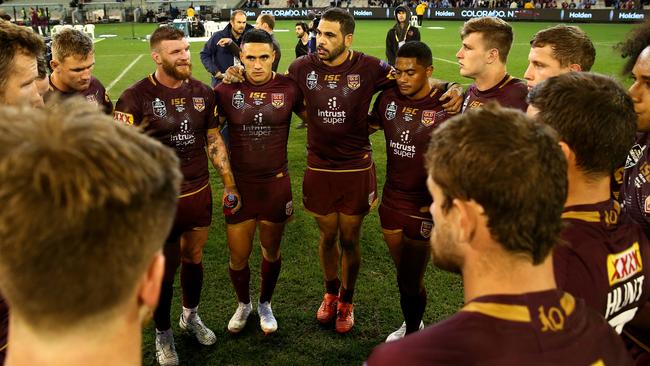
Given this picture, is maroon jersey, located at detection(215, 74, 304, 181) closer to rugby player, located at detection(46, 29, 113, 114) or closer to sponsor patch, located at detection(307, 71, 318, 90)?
sponsor patch, located at detection(307, 71, 318, 90)

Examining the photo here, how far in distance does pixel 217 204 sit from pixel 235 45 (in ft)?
9.36

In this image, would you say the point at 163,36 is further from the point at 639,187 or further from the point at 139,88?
the point at 639,187

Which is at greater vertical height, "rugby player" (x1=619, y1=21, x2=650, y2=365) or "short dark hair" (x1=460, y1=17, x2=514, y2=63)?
"short dark hair" (x1=460, y1=17, x2=514, y2=63)

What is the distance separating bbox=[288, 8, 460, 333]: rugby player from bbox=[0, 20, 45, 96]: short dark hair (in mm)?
A: 2225

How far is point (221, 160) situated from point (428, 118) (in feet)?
5.63

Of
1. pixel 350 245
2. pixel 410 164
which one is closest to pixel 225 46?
pixel 350 245

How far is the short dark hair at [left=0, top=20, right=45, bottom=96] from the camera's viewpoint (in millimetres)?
2512

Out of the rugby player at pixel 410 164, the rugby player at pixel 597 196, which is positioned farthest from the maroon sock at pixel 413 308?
the rugby player at pixel 597 196

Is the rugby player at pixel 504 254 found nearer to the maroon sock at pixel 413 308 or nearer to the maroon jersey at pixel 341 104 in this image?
the maroon sock at pixel 413 308

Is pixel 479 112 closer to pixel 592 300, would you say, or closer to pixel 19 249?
pixel 592 300

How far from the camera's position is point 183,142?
12.9ft

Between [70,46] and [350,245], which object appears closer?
[70,46]

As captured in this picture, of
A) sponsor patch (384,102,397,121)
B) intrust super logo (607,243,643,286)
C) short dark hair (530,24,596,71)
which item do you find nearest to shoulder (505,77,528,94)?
short dark hair (530,24,596,71)

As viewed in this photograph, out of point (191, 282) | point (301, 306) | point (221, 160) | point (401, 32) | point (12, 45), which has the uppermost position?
point (401, 32)
